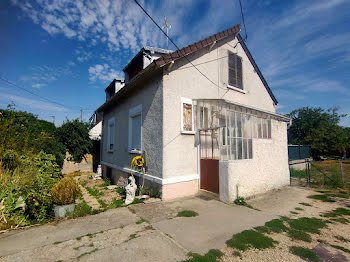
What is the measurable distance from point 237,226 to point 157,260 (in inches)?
79.6

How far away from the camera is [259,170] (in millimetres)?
6410

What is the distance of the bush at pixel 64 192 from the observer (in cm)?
417

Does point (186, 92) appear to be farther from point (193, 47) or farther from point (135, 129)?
point (135, 129)

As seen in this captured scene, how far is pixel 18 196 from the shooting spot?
414 centimetres

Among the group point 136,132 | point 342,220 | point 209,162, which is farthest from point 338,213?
point 136,132

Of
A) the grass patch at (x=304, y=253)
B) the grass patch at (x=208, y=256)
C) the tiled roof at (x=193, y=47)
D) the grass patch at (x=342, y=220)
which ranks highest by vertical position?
the tiled roof at (x=193, y=47)

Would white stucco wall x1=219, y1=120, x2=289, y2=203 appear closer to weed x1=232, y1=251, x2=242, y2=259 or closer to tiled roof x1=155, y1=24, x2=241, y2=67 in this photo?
weed x1=232, y1=251, x2=242, y2=259

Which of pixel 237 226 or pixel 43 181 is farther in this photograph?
pixel 43 181

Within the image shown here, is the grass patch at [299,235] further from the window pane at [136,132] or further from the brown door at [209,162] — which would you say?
the window pane at [136,132]

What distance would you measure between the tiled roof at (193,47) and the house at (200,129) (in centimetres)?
3

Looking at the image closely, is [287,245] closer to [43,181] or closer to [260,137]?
[260,137]

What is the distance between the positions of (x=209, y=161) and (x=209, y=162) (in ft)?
0.11

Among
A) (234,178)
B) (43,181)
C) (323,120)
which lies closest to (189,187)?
(234,178)

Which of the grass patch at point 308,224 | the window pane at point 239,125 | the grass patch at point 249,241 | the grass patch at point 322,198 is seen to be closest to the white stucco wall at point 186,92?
the window pane at point 239,125
